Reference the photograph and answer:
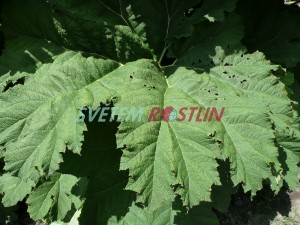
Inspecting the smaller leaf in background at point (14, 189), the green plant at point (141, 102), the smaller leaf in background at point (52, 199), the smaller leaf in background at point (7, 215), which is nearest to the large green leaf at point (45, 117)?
the green plant at point (141, 102)

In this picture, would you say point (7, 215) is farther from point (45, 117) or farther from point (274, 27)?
point (274, 27)

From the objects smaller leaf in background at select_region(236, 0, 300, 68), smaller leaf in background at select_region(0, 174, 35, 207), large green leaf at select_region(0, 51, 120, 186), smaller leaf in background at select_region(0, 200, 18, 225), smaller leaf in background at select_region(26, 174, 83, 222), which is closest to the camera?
large green leaf at select_region(0, 51, 120, 186)

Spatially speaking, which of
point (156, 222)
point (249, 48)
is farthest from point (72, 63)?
point (249, 48)

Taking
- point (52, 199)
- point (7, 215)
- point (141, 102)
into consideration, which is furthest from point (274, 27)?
point (7, 215)

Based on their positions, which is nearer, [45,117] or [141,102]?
[45,117]

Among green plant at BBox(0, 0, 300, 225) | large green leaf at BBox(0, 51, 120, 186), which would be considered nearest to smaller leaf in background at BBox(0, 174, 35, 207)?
green plant at BBox(0, 0, 300, 225)

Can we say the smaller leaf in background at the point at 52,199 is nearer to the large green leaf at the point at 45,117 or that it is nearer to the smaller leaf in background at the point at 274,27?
the large green leaf at the point at 45,117

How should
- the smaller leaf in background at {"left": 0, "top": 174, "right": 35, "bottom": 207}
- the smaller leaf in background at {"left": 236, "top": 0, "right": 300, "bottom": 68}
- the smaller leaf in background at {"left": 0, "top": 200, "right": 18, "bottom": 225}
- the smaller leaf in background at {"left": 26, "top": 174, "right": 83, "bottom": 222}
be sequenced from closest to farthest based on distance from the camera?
the smaller leaf in background at {"left": 26, "top": 174, "right": 83, "bottom": 222} < the smaller leaf in background at {"left": 0, "top": 174, "right": 35, "bottom": 207} < the smaller leaf in background at {"left": 236, "top": 0, "right": 300, "bottom": 68} < the smaller leaf in background at {"left": 0, "top": 200, "right": 18, "bottom": 225}

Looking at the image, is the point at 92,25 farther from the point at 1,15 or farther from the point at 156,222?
the point at 156,222

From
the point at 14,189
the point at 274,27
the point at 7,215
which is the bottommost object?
the point at 7,215

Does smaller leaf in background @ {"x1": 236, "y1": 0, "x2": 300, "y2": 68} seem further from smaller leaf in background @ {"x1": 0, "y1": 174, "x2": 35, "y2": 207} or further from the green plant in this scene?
smaller leaf in background @ {"x1": 0, "y1": 174, "x2": 35, "y2": 207}
